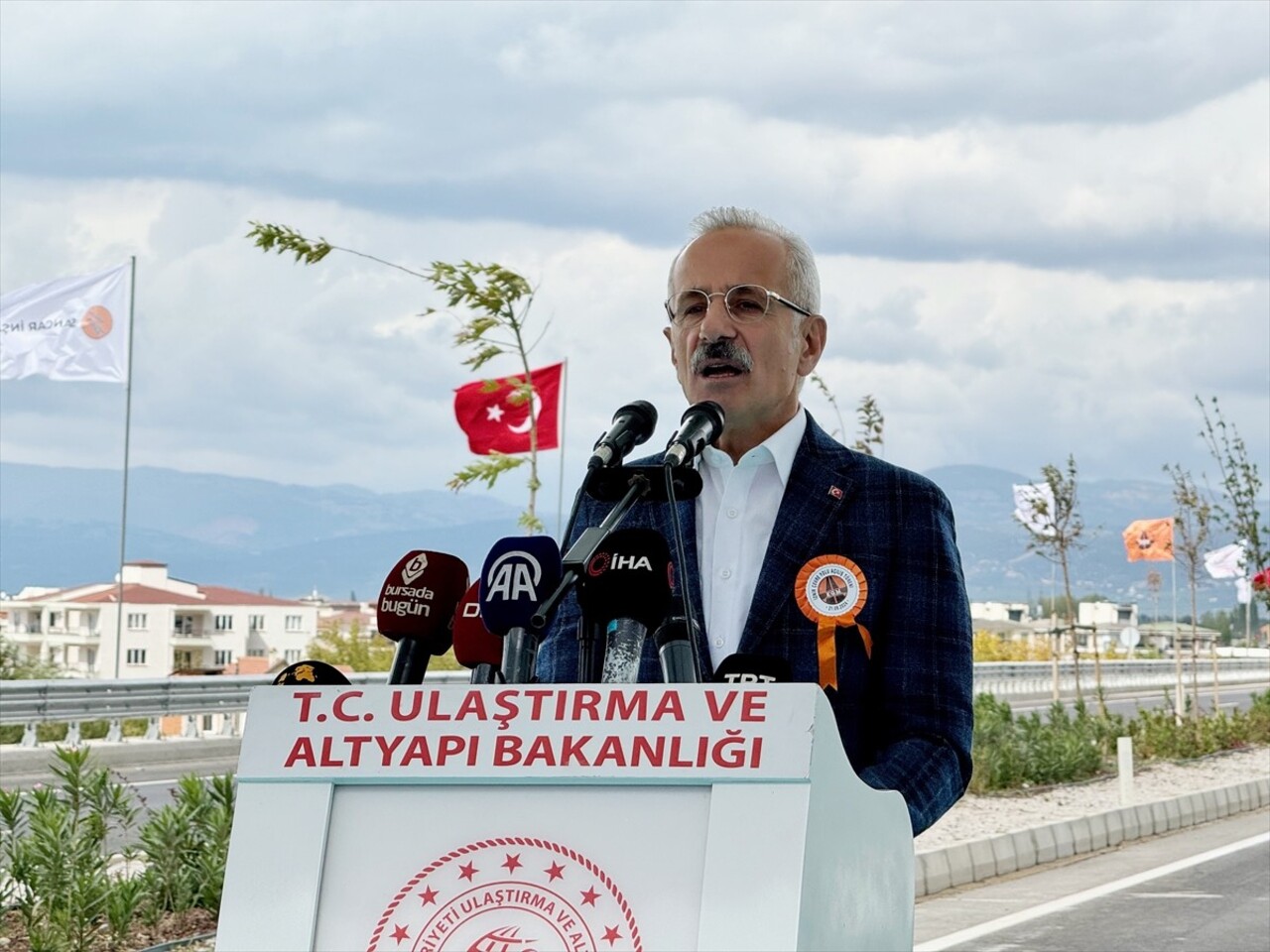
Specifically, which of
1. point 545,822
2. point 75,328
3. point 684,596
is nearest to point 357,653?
point 75,328

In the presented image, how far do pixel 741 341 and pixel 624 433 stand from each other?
628 millimetres

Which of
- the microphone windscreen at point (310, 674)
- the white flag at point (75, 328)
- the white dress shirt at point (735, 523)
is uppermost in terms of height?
the white flag at point (75, 328)

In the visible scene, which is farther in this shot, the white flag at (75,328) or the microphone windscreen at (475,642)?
the white flag at (75,328)

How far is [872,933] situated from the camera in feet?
8.04

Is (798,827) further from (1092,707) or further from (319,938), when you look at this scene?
(1092,707)

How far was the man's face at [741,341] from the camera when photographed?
3500mm

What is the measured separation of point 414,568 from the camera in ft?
9.21

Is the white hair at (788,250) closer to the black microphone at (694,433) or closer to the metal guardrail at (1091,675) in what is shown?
the black microphone at (694,433)

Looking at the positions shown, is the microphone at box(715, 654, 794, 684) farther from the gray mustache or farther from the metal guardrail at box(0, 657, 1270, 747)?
the metal guardrail at box(0, 657, 1270, 747)

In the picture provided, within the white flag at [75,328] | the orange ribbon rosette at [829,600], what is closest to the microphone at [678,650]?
the orange ribbon rosette at [829,600]

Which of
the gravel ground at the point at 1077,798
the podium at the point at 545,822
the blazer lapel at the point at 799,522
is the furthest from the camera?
the gravel ground at the point at 1077,798

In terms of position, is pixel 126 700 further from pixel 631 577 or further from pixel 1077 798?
pixel 631 577

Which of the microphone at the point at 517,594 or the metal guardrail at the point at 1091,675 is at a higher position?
the metal guardrail at the point at 1091,675

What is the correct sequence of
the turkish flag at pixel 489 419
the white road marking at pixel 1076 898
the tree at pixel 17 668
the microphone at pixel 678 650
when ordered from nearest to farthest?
the microphone at pixel 678 650 → the white road marking at pixel 1076 898 → the turkish flag at pixel 489 419 → the tree at pixel 17 668
